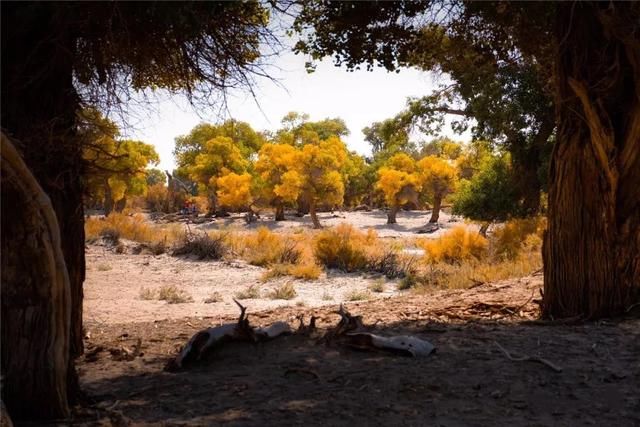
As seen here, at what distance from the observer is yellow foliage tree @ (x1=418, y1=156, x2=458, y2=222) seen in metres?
39.7

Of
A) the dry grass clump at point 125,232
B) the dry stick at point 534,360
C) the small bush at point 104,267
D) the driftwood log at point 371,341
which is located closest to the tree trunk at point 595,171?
the dry stick at point 534,360

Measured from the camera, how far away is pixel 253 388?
4.65 metres

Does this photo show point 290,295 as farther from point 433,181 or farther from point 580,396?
point 433,181

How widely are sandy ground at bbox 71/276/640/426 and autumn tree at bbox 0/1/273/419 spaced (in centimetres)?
44

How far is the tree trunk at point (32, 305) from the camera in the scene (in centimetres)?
335

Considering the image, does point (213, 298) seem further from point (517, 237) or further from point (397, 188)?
point (397, 188)

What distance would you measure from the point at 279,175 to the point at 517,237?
2435cm

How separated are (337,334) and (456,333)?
119 centimetres

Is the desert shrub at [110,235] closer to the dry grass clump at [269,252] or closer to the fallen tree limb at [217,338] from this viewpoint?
the dry grass clump at [269,252]

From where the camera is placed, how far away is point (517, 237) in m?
16.9

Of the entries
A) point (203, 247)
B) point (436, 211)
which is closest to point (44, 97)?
point (203, 247)

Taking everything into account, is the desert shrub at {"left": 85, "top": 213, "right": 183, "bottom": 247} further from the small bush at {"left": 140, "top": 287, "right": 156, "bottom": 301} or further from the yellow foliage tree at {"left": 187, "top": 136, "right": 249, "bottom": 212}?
the yellow foliage tree at {"left": 187, "top": 136, "right": 249, "bottom": 212}

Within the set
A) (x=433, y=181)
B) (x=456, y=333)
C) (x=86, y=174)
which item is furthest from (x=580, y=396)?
(x=433, y=181)

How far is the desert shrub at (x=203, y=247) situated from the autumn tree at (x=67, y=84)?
13.0 meters
